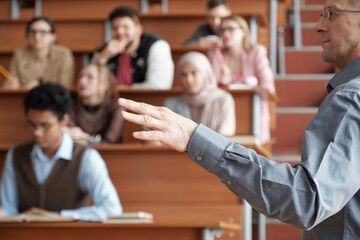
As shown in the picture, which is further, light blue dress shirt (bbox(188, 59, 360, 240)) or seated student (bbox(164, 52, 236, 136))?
seated student (bbox(164, 52, 236, 136))

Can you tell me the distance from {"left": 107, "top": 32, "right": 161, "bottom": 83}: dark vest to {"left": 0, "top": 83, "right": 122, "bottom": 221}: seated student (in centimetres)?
79

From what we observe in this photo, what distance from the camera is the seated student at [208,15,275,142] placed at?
2.53 m

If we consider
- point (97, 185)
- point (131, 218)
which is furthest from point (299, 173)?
point (97, 185)

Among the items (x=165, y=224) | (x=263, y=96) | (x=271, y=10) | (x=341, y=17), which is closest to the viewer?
(x=341, y=17)

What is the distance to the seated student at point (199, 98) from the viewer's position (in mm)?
2139

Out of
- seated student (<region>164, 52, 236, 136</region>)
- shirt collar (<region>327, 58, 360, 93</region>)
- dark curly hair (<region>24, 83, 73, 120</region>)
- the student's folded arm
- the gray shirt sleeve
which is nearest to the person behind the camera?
the gray shirt sleeve

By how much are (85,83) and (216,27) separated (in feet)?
2.54

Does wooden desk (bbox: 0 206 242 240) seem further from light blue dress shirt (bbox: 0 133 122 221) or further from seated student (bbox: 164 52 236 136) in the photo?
seated student (bbox: 164 52 236 136)

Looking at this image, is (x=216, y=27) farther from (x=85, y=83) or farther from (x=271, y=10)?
(x=85, y=83)

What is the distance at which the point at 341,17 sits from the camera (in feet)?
2.56

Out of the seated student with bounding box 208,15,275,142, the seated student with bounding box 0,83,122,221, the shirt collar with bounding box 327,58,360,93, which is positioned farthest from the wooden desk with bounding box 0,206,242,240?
the seated student with bounding box 208,15,275,142

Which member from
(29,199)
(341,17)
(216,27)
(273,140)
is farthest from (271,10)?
(341,17)

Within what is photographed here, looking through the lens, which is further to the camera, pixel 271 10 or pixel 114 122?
pixel 271 10

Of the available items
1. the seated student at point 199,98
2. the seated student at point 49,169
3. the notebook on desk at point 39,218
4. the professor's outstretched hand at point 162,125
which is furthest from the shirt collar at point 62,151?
the professor's outstretched hand at point 162,125
